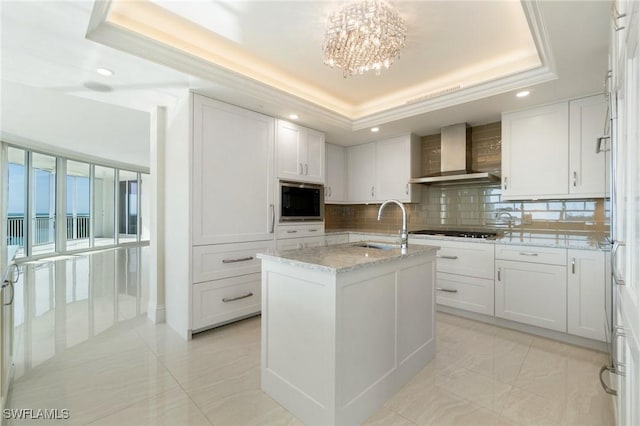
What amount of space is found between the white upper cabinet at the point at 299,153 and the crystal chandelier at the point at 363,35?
4.61ft

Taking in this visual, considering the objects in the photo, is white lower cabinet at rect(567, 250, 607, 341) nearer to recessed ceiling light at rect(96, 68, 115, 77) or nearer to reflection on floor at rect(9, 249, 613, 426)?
reflection on floor at rect(9, 249, 613, 426)

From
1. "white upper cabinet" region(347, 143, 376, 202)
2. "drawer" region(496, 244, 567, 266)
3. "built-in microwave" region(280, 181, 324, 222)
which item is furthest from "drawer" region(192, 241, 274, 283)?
"drawer" region(496, 244, 567, 266)

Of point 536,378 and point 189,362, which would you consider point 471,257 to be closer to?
point 536,378

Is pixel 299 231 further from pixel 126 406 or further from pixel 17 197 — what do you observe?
pixel 17 197

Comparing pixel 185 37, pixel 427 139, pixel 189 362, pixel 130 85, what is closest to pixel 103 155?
pixel 130 85

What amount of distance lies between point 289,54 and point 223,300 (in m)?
2.45

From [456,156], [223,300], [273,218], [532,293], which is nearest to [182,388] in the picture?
[223,300]

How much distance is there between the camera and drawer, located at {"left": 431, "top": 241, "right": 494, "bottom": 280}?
3045 mm

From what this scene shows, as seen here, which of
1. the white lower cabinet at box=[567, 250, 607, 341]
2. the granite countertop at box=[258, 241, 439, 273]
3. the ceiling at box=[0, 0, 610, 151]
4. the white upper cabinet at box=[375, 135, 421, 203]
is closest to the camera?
the granite countertop at box=[258, 241, 439, 273]

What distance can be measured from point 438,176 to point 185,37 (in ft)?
10.5

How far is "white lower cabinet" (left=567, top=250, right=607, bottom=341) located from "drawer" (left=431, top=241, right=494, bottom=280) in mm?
645

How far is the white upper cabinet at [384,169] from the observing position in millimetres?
4094

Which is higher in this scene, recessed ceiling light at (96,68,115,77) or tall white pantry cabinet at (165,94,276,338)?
recessed ceiling light at (96,68,115,77)

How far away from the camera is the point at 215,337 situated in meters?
2.75
